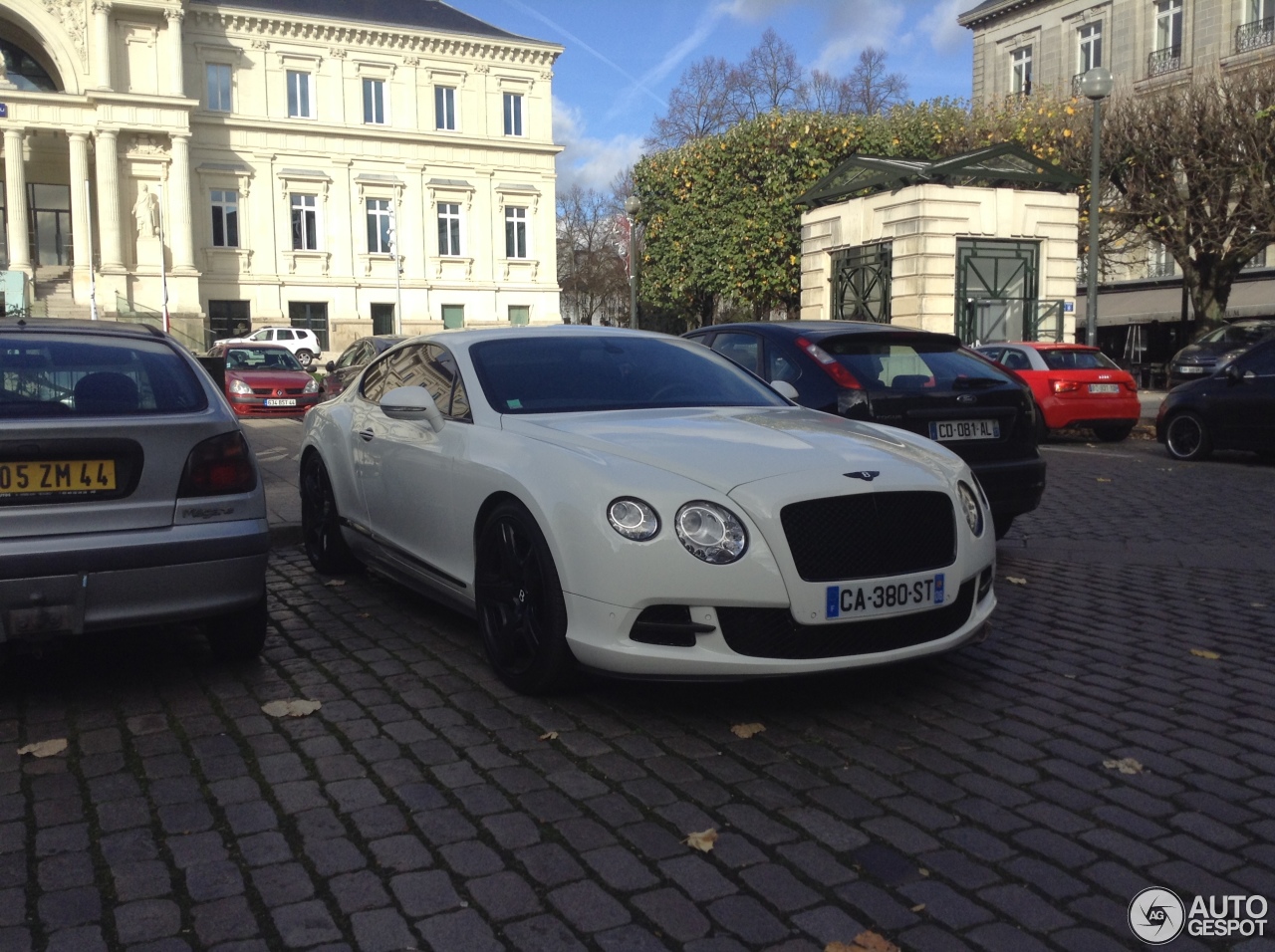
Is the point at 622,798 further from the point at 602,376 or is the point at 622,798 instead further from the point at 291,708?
the point at 602,376

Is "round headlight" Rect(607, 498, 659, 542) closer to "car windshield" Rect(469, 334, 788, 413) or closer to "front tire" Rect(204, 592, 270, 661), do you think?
"car windshield" Rect(469, 334, 788, 413)

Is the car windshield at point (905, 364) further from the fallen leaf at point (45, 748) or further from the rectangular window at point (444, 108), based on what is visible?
the rectangular window at point (444, 108)

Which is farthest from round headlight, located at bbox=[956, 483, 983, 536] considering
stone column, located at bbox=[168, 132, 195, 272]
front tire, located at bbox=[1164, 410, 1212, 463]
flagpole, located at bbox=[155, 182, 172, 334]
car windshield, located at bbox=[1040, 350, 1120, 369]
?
stone column, located at bbox=[168, 132, 195, 272]

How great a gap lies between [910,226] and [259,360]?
12.5 meters

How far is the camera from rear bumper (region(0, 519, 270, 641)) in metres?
4.10

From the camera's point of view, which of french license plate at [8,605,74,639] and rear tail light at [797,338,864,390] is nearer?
french license plate at [8,605,74,639]

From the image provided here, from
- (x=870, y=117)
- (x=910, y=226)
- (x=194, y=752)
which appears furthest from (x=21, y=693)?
(x=870, y=117)

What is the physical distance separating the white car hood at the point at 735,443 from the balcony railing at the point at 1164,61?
4262cm

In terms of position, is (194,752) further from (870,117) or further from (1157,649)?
(870,117)

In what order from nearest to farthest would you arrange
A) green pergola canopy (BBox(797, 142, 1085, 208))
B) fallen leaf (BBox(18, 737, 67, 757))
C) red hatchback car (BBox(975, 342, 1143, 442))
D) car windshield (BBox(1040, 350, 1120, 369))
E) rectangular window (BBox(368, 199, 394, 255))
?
1. fallen leaf (BBox(18, 737, 67, 757))
2. red hatchback car (BBox(975, 342, 1143, 442))
3. car windshield (BBox(1040, 350, 1120, 369))
4. green pergola canopy (BBox(797, 142, 1085, 208))
5. rectangular window (BBox(368, 199, 394, 255))

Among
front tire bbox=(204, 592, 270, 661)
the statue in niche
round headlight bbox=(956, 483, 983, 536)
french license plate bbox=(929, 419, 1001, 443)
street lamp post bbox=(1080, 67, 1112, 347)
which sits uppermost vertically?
the statue in niche

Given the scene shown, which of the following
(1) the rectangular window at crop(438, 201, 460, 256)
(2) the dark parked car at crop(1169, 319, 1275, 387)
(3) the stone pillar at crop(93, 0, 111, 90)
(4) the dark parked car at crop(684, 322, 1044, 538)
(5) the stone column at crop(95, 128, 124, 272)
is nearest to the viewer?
(4) the dark parked car at crop(684, 322, 1044, 538)

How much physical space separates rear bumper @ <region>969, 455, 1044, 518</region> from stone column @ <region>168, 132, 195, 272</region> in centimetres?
4433

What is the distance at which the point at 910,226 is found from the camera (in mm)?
20641
